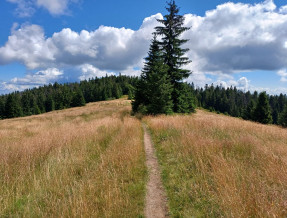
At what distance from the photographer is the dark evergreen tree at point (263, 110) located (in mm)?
37562

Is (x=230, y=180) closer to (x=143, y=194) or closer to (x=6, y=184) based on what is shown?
(x=143, y=194)

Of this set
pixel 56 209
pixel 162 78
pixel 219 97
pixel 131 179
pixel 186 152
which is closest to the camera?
pixel 56 209

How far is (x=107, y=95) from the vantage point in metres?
86.0

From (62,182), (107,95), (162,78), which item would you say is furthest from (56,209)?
(107,95)

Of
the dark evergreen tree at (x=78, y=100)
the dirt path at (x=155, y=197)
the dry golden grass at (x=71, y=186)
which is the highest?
the dark evergreen tree at (x=78, y=100)

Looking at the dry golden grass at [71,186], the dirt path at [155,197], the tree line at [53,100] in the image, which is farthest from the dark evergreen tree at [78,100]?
the dirt path at [155,197]

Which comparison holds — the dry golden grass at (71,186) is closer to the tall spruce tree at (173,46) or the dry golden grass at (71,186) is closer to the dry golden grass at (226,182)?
the dry golden grass at (226,182)

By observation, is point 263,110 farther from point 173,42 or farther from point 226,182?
point 226,182

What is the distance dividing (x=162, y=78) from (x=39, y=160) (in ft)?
46.6

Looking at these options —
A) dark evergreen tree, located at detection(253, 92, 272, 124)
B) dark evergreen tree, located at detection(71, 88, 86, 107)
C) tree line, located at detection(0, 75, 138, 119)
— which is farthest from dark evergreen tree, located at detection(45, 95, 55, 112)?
dark evergreen tree, located at detection(253, 92, 272, 124)

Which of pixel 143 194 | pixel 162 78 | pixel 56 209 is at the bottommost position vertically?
pixel 143 194

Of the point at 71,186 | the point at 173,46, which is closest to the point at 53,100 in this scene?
the point at 173,46

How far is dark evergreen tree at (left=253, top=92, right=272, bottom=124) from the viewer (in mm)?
37562

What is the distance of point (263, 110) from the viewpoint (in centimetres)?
3794
